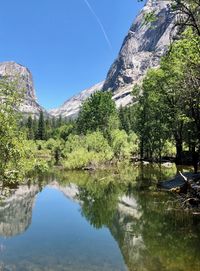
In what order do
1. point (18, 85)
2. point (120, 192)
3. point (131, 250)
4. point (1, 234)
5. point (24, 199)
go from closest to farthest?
point (18, 85) < point (131, 250) < point (1, 234) < point (24, 199) < point (120, 192)

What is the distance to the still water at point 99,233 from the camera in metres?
16.1

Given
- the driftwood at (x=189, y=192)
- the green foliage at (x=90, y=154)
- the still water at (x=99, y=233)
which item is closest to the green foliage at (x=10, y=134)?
the still water at (x=99, y=233)

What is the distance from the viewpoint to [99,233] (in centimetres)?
2170

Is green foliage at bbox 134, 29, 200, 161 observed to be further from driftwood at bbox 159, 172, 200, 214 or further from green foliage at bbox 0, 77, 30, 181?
green foliage at bbox 0, 77, 30, 181

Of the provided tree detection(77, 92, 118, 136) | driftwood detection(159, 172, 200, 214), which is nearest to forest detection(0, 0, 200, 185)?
tree detection(77, 92, 118, 136)

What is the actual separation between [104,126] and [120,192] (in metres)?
70.6

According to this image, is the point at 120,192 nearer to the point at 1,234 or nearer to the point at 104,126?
the point at 1,234

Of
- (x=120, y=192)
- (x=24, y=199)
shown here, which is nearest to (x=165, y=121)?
(x=120, y=192)

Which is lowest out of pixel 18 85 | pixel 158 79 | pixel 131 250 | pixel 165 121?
pixel 131 250

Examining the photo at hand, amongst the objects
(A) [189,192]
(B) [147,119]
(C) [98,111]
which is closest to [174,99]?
(B) [147,119]

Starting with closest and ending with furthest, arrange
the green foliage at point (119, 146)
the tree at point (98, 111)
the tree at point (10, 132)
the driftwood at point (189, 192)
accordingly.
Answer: the tree at point (10, 132)
the driftwood at point (189, 192)
the green foliage at point (119, 146)
the tree at point (98, 111)

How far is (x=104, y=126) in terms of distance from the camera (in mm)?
105875

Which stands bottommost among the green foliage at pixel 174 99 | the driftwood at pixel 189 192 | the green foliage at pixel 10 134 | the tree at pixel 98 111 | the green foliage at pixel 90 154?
the driftwood at pixel 189 192

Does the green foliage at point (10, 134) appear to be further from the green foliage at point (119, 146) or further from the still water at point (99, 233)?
the green foliage at point (119, 146)
